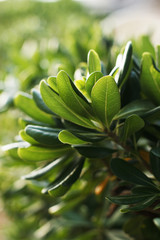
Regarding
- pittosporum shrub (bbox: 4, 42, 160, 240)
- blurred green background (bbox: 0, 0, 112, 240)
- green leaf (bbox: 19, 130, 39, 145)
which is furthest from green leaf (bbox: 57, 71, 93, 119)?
blurred green background (bbox: 0, 0, 112, 240)

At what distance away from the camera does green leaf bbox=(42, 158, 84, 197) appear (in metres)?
0.49

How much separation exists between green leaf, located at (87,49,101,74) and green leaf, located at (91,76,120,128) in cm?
6

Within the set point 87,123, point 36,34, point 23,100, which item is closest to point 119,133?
point 87,123

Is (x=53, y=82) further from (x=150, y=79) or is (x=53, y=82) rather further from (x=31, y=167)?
(x=31, y=167)

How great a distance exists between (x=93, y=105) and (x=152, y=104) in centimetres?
12

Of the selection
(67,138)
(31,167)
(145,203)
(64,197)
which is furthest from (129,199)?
(31,167)

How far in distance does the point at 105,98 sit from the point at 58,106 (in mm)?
82

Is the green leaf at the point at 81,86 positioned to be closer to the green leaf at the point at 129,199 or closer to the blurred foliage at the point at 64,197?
the blurred foliage at the point at 64,197

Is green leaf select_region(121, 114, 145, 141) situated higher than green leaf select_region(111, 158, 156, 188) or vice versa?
green leaf select_region(121, 114, 145, 141)

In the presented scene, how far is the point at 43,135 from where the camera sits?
0.50 meters

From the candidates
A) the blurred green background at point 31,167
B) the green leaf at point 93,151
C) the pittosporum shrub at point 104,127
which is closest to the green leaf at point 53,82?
the pittosporum shrub at point 104,127

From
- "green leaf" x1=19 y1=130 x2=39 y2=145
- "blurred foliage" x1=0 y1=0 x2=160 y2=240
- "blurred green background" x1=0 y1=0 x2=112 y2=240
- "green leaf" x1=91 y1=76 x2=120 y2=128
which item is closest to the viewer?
"green leaf" x1=91 y1=76 x2=120 y2=128

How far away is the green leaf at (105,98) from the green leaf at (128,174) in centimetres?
8

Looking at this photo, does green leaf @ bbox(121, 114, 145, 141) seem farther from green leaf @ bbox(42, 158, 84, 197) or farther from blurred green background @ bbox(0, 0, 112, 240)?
blurred green background @ bbox(0, 0, 112, 240)
